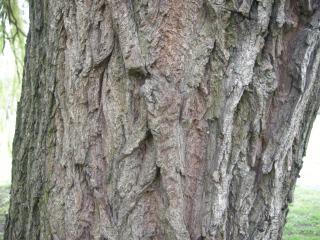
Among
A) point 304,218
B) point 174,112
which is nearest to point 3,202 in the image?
point 304,218

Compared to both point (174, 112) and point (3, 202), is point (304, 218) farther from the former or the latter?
point (174, 112)

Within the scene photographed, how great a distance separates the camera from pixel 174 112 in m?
1.32

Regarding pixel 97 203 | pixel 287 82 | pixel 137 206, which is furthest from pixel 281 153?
pixel 97 203

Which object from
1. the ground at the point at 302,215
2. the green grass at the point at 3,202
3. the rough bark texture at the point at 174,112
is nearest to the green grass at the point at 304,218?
the ground at the point at 302,215

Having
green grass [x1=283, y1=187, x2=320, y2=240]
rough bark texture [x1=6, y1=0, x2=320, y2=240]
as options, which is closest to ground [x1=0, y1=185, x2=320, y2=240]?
green grass [x1=283, y1=187, x2=320, y2=240]

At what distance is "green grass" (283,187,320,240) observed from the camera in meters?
4.63

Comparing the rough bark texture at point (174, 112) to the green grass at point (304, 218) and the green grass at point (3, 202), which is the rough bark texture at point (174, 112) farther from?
the green grass at point (3, 202)

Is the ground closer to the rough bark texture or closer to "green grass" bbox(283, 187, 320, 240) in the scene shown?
"green grass" bbox(283, 187, 320, 240)

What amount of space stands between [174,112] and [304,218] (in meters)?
4.38

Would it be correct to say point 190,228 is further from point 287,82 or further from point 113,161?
point 287,82

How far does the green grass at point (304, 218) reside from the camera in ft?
15.2

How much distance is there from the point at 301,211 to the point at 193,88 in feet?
15.2

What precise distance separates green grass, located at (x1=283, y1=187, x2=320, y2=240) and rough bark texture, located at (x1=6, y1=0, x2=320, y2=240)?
278cm

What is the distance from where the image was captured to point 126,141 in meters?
1.34
